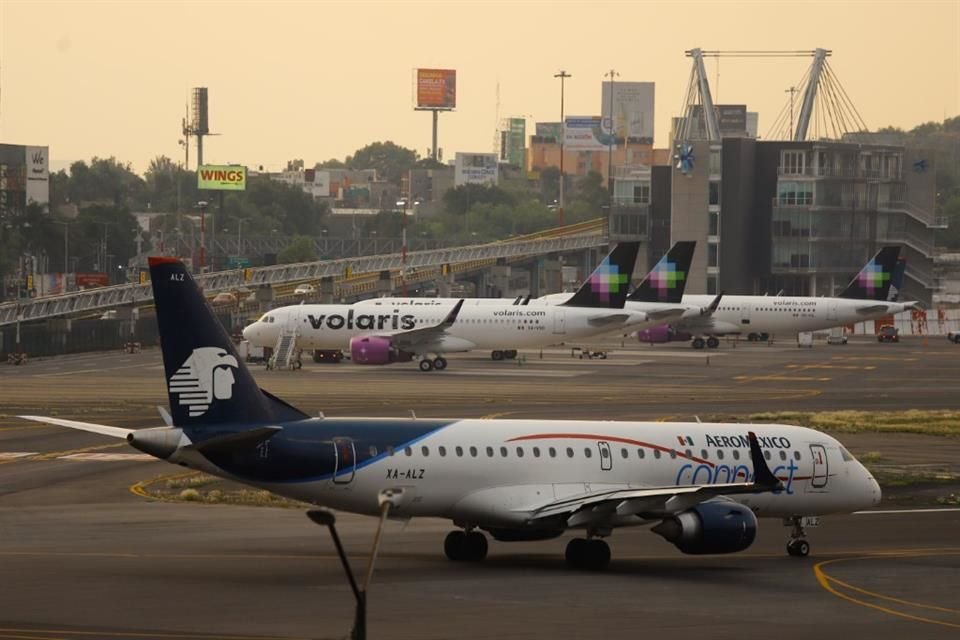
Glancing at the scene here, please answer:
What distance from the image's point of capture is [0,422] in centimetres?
6750

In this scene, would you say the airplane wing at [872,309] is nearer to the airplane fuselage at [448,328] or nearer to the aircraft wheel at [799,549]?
the airplane fuselage at [448,328]

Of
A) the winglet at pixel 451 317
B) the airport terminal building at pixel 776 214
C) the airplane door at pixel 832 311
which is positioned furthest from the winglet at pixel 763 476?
the airport terminal building at pixel 776 214

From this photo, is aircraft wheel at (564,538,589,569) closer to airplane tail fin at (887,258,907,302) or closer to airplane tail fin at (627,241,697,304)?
airplane tail fin at (627,241,697,304)

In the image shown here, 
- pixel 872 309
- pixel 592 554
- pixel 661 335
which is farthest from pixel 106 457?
pixel 872 309

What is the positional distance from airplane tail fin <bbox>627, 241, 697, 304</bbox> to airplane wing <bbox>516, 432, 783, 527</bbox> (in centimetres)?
8773

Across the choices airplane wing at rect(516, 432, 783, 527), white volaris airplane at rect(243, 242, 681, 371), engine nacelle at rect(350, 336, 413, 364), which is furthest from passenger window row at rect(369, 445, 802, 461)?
engine nacelle at rect(350, 336, 413, 364)

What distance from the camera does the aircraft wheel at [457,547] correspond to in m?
36.0

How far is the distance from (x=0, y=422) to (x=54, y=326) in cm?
5133

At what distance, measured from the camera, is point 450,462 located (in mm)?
34531

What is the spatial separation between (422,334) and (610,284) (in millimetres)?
14311

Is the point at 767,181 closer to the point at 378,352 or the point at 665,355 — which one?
the point at 665,355

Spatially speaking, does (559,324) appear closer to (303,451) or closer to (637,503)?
(637,503)

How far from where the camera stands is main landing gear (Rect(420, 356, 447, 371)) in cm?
10400

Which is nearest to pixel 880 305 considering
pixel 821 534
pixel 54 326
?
pixel 54 326
